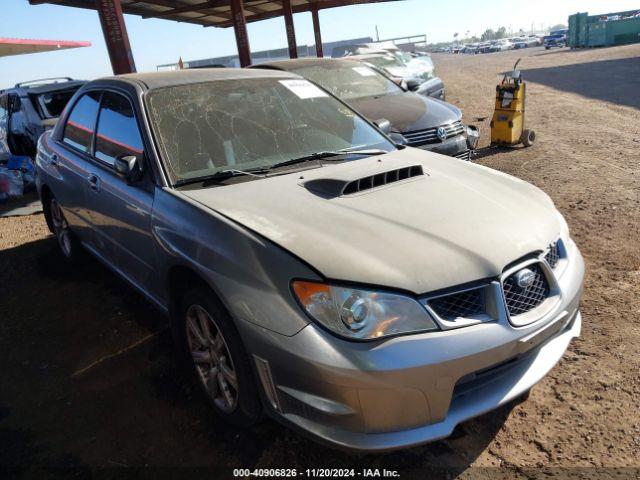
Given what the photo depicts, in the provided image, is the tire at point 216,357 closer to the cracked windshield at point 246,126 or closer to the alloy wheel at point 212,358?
the alloy wheel at point 212,358

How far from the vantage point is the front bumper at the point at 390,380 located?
1.74 m

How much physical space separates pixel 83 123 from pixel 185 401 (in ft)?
7.72

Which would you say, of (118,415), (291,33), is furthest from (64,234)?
(291,33)

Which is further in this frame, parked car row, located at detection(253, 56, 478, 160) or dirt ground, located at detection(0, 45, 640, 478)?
parked car row, located at detection(253, 56, 478, 160)

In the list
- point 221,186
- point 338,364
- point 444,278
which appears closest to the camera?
point 338,364

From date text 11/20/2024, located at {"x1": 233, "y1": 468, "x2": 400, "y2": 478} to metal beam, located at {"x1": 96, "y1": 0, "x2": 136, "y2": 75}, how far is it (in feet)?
29.8

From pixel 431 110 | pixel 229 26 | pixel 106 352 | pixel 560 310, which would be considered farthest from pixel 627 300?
pixel 229 26

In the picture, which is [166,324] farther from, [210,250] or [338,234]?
[338,234]

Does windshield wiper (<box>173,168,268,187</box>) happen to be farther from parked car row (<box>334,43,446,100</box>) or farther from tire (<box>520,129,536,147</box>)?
parked car row (<box>334,43,446,100</box>)

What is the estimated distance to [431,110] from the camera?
21.5ft

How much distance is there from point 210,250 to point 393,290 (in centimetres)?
85

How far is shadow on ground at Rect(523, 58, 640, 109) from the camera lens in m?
12.4

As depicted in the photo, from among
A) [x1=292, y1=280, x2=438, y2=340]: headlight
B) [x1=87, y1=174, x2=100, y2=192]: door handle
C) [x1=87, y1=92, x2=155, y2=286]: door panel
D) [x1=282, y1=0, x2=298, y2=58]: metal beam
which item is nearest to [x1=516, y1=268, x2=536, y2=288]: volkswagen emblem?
[x1=292, y1=280, x2=438, y2=340]: headlight

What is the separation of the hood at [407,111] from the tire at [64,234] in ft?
12.4
